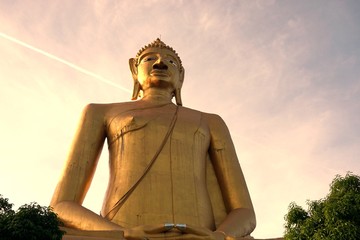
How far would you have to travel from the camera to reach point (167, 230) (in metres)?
6.89

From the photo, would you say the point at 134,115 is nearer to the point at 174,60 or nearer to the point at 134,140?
the point at 134,140

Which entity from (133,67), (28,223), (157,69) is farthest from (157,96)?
(28,223)

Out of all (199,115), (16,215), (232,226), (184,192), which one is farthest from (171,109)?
(16,215)

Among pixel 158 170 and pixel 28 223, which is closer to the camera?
pixel 28 223

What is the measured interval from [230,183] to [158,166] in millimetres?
1208

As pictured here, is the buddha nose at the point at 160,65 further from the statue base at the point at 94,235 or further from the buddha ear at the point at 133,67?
the statue base at the point at 94,235

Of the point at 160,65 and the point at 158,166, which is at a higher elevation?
the point at 160,65

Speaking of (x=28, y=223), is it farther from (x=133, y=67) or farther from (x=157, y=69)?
(x=133, y=67)

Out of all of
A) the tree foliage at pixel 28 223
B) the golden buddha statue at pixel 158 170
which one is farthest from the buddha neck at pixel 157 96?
the tree foliage at pixel 28 223

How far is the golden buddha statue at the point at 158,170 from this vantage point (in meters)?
7.35

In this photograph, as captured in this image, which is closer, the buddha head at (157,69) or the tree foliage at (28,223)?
the tree foliage at (28,223)

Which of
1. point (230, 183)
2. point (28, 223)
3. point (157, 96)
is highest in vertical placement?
point (157, 96)

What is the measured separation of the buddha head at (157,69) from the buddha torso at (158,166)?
548 mm

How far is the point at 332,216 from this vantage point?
655 cm
